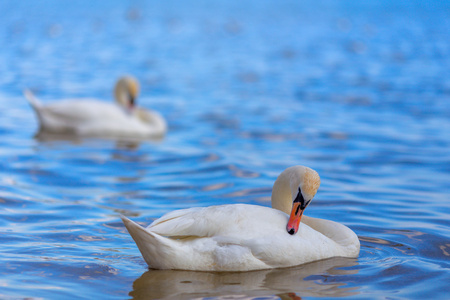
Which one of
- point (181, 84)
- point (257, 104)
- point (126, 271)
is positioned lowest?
point (126, 271)

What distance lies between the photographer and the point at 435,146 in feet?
35.2

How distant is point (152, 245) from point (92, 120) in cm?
727

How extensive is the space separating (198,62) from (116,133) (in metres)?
12.0

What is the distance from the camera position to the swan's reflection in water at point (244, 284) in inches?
189

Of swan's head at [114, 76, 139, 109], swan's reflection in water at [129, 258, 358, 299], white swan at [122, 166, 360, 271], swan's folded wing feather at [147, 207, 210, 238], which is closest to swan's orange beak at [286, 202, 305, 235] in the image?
white swan at [122, 166, 360, 271]

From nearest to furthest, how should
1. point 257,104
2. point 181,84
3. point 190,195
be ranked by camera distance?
point 190,195 → point 257,104 → point 181,84

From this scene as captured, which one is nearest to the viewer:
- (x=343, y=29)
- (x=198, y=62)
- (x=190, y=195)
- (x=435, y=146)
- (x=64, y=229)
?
(x=64, y=229)

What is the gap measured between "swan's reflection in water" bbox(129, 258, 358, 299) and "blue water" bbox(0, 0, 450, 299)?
15 mm

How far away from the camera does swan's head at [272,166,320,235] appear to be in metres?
5.27

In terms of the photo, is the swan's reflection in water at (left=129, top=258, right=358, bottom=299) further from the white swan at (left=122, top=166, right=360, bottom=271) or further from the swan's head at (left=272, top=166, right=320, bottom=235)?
the swan's head at (left=272, top=166, right=320, bottom=235)

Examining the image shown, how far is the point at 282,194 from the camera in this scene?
5770 millimetres

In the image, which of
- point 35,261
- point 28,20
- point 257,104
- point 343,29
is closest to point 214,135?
point 257,104

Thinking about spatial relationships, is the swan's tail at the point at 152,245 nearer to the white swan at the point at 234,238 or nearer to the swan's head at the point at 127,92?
the white swan at the point at 234,238

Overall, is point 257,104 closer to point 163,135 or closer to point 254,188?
point 163,135
